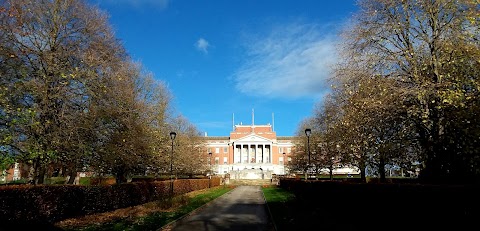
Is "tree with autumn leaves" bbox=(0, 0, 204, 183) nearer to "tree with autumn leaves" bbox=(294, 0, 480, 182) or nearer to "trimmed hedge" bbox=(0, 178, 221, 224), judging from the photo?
"trimmed hedge" bbox=(0, 178, 221, 224)

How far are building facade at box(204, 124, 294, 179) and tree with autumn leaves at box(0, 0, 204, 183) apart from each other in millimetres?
94600

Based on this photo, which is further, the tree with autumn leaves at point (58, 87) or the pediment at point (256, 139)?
A: the pediment at point (256, 139)

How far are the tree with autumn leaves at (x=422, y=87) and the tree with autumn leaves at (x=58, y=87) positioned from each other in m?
12.1

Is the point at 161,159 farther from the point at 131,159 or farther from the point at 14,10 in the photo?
the point at 14,10

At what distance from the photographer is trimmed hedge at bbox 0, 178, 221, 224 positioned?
11.6 m

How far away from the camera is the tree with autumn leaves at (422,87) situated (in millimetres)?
13242

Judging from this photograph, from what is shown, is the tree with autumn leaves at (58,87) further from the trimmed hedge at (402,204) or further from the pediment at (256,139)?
the pediment at (256,139)

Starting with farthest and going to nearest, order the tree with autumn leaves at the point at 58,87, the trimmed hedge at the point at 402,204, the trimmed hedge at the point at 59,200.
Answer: the tree with autumn leaves at the point at 58,87
the trimmed hedge at the point at 59,200
the trimmed hedge at the point at 402,204

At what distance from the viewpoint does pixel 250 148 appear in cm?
12069

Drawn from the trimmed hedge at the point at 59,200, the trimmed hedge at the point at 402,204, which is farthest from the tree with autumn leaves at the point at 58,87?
the trimmed hedge at the point at 402,204

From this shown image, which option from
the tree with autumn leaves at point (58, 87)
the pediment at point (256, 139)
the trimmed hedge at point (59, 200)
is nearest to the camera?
the trimmed hedge at point (59, 200)

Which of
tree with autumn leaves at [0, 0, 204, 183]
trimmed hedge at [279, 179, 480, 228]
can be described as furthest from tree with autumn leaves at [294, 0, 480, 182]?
tree with autumn leaves at [0, 0, 204, 183]

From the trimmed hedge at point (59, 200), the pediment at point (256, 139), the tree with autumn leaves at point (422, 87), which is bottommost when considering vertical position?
the trimmed hedge at point (59, 200)

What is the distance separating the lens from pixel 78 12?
1906 cm
